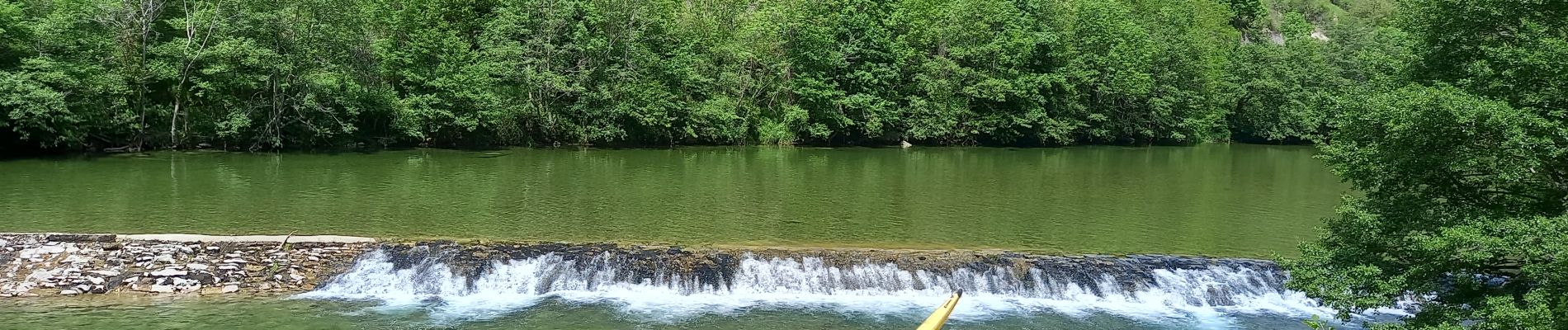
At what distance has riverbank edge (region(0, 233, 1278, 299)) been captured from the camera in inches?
496

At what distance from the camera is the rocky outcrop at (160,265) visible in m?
12.5

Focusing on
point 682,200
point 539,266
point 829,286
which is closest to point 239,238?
point 539,266

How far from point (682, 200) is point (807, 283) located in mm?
8268

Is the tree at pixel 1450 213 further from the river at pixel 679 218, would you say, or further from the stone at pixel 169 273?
→ the stone at pixel 169 273

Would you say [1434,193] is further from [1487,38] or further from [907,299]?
[907,299]

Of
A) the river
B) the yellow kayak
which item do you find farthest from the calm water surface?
the yellow kayak

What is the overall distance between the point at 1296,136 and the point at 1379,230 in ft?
182

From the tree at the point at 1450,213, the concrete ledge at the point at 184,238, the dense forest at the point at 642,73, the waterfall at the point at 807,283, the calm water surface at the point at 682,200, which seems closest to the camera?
the tree at the point at 1450,213

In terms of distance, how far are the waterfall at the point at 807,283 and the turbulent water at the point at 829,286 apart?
0.02 metres

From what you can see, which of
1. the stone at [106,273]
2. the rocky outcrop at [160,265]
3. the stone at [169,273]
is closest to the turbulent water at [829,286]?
the rocky outcrop at [160,265]

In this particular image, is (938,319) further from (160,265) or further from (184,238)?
(184,238)

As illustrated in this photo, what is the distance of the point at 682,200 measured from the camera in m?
21.5

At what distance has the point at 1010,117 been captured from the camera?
1881 inches

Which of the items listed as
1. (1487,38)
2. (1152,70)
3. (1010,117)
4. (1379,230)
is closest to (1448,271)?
(1379,230)
